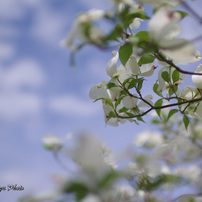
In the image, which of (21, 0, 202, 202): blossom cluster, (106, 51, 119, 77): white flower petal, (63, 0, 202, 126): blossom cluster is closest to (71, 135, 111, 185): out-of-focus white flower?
(21, 0, 202, 202): blossom cluster

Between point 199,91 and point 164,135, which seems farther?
point 164,135

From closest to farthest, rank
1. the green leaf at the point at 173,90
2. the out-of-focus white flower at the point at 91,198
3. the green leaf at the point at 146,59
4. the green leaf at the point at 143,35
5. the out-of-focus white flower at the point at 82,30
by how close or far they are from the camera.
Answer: the out-of-focus white flower at the point at 91,198
the out-of-focus white flower at the point at 82,30
the green leaf at the point at 143,35
the green leaf at the point at 146,59
the green leaf at the point at 173,90

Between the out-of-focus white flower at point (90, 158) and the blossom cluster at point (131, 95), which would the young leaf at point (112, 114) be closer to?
the blossom cluster at point (131, 95)

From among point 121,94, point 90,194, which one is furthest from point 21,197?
point 121,94

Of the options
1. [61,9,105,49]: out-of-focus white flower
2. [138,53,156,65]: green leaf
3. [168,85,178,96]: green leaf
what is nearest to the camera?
[61,9,105,49]: out-of-focus white flower

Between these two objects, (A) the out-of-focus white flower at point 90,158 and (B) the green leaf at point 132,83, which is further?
(B) the green leaf at point 132,83

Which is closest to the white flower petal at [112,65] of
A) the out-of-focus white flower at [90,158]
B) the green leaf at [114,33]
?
the green leaf at [114,33]

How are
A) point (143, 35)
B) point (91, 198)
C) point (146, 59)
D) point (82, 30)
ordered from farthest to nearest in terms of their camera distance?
1. point (146, 59)
2. point (143, 35)
3. point (82, 30)
4. point (91, 198)

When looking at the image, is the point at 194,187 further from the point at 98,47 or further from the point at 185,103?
the point at 98,47

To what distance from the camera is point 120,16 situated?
1.78 feet

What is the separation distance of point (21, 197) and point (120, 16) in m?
0.40

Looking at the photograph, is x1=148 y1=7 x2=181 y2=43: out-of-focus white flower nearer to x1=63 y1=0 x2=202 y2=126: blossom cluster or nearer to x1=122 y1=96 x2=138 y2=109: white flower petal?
x1=63 y1=0 x2=202 y2=126: blossom cluster

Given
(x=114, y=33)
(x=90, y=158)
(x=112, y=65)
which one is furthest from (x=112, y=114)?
(x=90, y=158)

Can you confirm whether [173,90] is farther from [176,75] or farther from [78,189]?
[78,189]
